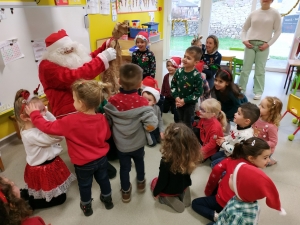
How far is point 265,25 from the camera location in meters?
3.57

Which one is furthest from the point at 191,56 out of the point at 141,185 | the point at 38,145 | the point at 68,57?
the point at 38,145

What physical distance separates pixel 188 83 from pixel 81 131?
4.28ft

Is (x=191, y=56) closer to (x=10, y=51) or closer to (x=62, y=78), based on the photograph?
(x=62, y=78)

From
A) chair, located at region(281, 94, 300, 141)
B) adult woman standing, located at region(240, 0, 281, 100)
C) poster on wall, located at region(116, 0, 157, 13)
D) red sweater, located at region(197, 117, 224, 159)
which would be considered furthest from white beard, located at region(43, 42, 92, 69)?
adult woman standing, located at region(240, 0, 281, 100)

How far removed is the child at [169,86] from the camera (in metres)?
2.96

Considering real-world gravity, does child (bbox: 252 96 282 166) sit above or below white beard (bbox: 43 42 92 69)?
below

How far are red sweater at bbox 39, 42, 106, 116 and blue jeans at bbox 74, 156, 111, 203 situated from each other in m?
0.53

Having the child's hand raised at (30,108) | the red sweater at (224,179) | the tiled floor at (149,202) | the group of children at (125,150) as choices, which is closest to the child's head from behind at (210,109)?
the group of children at (125,150)

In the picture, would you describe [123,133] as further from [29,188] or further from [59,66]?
[29,188]

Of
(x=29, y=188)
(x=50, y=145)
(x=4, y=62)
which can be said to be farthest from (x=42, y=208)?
(x=4, y=62)

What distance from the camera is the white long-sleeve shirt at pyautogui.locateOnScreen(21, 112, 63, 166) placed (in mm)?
1501

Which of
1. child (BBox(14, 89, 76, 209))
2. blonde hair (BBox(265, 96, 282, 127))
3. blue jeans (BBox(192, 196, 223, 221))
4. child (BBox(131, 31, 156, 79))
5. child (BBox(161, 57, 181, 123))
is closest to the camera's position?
child (BBox(14, 89, 76, 209))

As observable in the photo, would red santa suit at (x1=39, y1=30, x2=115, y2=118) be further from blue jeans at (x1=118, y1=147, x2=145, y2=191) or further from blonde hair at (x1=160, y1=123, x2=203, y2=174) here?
blonde hair at (x1=160, y1=123, x2=203, y2=174)

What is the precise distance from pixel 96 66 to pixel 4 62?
1226mm
